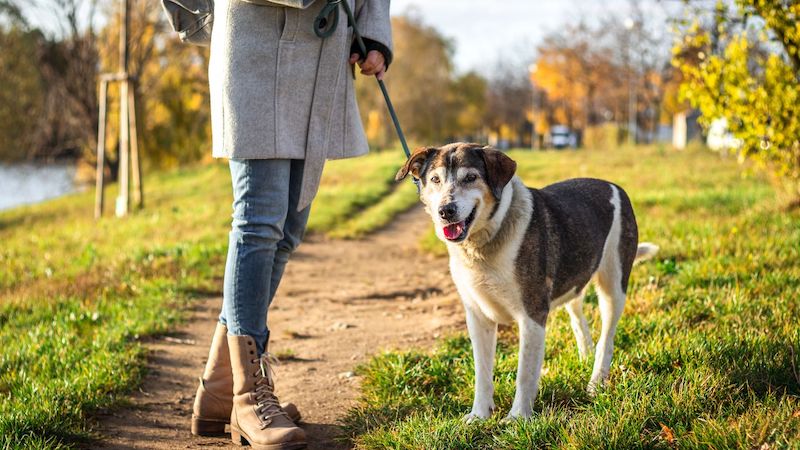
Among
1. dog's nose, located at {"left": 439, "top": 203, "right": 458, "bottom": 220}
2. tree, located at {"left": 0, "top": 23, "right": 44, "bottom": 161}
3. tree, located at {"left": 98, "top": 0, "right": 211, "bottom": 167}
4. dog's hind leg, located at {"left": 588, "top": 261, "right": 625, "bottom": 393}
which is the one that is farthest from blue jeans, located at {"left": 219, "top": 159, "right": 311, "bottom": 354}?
tree, located at {"left": 0, "top": 23, "right": 44, "bottom": 161}

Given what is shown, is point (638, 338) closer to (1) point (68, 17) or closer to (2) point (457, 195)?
(2) point (457, 195)

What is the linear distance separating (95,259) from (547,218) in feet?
23.6

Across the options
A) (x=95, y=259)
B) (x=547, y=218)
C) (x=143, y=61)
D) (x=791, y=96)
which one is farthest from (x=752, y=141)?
(x=143, y=61)

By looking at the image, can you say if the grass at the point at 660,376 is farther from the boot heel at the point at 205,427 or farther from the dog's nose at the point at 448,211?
the dog's nose at the point at 448,211

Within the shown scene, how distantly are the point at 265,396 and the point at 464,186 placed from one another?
4.60 ft

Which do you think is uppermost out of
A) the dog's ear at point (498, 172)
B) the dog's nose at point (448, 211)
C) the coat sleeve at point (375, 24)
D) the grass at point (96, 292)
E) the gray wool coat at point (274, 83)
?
the coat sleeve at point (375, 24)

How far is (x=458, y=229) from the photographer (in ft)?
11.8

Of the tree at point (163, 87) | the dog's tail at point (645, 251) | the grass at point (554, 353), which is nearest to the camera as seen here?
the grass at point (554, 353)

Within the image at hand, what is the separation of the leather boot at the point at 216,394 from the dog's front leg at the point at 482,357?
0.98m

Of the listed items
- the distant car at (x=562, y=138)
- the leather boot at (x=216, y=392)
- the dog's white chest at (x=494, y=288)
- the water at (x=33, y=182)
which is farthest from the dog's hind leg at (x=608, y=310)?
the distant car at (x=562, y=138)

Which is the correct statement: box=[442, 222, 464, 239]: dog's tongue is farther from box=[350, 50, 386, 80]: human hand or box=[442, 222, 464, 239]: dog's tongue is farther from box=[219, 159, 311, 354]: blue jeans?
box=[350, 50, 386, 80]: human hand

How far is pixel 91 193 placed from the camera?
25.1 meters

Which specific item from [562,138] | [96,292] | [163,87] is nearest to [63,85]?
[163,87]

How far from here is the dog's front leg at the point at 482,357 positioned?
12.6ft
